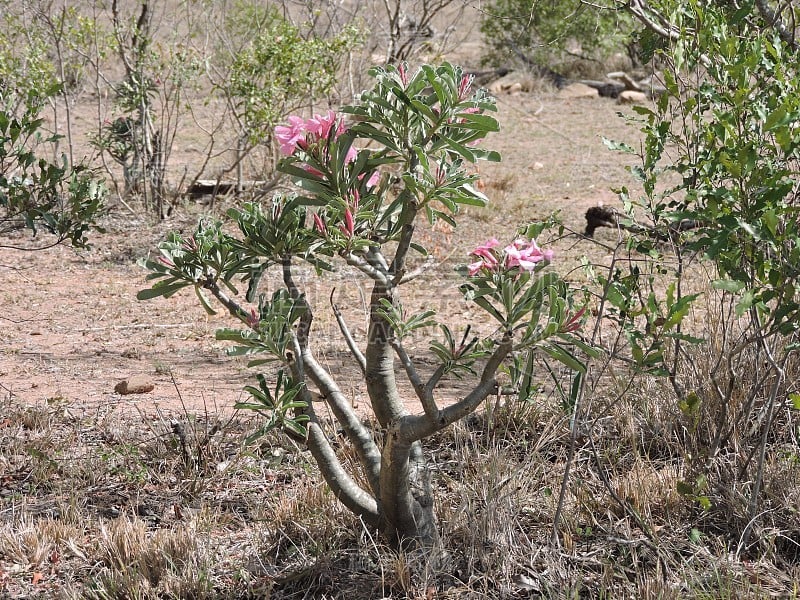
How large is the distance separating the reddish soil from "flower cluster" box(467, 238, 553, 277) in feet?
5.45

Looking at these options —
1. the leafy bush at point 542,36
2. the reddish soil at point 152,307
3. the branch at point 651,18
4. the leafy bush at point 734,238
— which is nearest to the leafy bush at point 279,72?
the reddish soil at point 152,307

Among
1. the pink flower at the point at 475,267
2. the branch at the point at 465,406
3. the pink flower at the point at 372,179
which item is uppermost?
the pink flower at the point at 372,179

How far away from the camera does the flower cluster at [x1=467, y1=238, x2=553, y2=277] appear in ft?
6.75

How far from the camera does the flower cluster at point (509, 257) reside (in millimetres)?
2059

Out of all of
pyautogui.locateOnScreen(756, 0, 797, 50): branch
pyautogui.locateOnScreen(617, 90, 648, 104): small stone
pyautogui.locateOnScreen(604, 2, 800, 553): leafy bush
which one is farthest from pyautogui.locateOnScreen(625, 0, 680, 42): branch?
pyautogui.locateOnScreen(617, 90, 648, 104): small stone

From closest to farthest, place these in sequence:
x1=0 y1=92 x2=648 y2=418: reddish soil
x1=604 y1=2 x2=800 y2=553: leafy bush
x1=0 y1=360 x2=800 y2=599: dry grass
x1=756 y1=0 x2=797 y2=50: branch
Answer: x1=604 y1=2 x2=800 y2=553: leafy bush, x1=0 y1=360 x2=800 y2=599: dry grass, x1=756 y1=0 x2=797 y2=50: branch, x1=0 y1=92 x2=648 y2=418: reddish soil

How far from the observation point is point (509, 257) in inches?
82.0

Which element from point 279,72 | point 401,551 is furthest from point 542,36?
point 401,551

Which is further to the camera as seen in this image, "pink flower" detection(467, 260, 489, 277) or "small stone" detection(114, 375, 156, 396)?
"small stone" detection(114, 375, 156, 396)

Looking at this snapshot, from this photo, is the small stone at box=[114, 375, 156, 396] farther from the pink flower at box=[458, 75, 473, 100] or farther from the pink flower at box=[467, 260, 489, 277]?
the pink flower at box=[458, 75, 473, 100]

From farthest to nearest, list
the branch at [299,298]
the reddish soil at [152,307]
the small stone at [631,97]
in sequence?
the small stone at [631,97] → the reddish soil at [152,307] → the branch at [299,298]

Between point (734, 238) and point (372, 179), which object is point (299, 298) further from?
point (734, 238)

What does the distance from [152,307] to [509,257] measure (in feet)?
13.9

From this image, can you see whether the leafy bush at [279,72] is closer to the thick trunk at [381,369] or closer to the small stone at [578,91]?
the thick trunk at [381,369]
